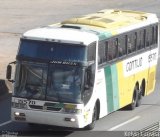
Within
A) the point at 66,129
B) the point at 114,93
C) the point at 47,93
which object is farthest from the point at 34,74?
the point at 114,93

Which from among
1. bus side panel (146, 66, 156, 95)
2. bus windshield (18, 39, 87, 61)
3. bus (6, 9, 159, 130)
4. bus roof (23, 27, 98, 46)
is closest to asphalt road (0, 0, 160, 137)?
bus side panel (146, 66, 156, 95)

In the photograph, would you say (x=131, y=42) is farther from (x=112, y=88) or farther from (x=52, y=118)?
(x=52, y=118)

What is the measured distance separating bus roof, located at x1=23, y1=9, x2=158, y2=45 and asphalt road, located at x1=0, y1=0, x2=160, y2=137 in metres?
2.83

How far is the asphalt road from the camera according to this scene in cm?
2195

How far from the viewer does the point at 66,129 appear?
21.9 meters

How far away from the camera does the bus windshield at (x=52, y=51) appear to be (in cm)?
2058

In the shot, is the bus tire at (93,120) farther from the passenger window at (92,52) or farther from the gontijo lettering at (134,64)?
the gontijo lettering at (134,64)

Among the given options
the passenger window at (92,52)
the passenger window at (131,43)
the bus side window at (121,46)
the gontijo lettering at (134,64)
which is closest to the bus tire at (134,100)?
the gontijo lettering at (134,64)

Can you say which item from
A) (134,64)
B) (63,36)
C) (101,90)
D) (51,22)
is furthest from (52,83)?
(51,22)

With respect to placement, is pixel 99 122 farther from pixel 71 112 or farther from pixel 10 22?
pixel 10 22

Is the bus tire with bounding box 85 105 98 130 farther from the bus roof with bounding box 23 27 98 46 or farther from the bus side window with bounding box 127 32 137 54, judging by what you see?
the bus side window with bounding box 127 32 137 54

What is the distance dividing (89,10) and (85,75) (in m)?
35.0

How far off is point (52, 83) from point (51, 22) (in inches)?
1104

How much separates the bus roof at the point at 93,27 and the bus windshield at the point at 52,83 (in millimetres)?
883
